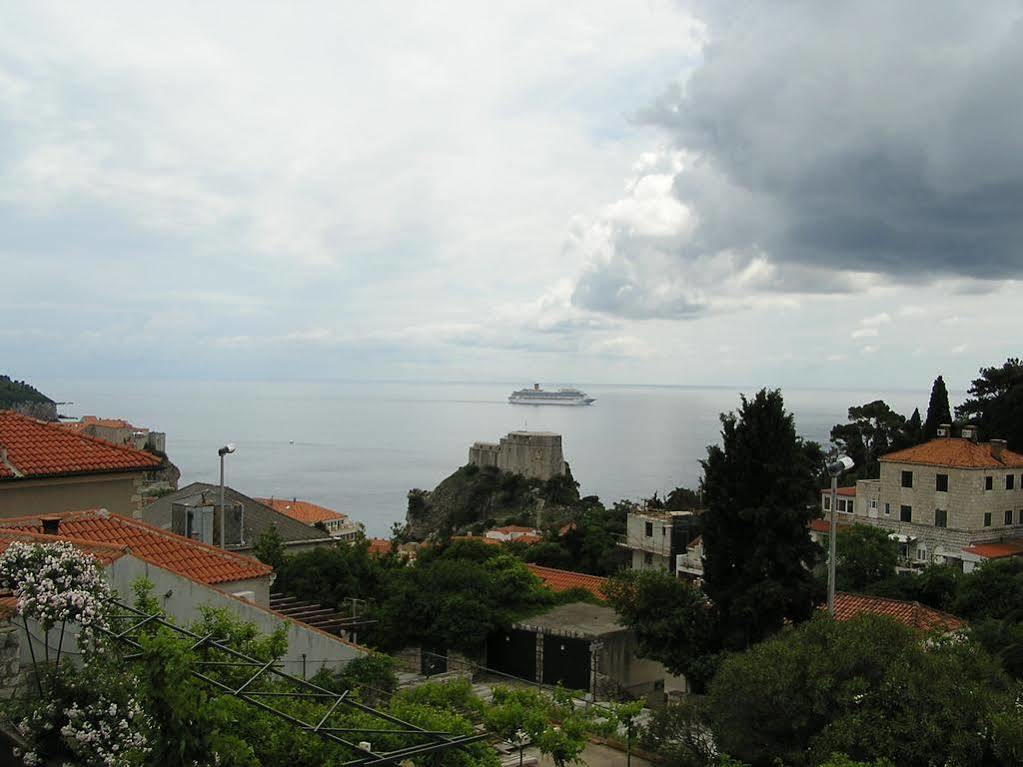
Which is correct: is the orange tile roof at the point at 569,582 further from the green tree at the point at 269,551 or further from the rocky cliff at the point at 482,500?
the rocky cliff at the point at 482,500

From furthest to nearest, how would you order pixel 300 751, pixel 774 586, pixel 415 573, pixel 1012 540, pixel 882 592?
1. pixel 1012 540
2. pixel 882 592
3. pixel 415 573
4. pixel 774 586
5. pixel 300 751

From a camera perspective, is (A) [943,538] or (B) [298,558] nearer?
(B) [298,558]

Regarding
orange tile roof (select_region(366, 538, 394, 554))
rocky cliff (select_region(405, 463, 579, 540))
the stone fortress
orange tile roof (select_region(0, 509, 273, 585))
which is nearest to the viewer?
orange tile roof (select_region(0, 509, 273, 585))

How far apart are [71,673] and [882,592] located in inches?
932

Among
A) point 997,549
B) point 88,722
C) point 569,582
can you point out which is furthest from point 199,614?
point 997,549

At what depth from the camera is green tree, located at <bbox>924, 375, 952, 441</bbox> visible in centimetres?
4644

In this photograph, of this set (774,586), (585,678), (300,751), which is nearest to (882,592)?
(774,586)

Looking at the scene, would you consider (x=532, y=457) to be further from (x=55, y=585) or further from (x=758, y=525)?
(x=55, y=585)

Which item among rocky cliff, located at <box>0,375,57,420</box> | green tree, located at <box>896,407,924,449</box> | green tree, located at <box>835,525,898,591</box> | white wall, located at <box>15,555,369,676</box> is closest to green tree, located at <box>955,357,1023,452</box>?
green tree, located at <box>896,407,924,449</box>

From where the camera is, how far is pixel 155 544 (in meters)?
12.4

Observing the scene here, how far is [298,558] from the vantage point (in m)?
21.1

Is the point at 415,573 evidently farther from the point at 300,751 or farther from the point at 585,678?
the point at 300,751

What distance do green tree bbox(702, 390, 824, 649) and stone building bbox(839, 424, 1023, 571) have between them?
1810cm

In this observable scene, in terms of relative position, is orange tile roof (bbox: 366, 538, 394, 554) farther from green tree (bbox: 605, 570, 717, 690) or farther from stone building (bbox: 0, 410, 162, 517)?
stone building (bbox: 0, 410, 162, 517)
